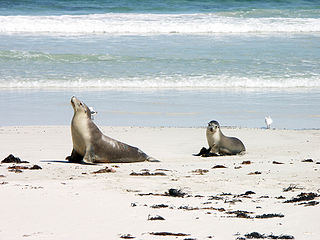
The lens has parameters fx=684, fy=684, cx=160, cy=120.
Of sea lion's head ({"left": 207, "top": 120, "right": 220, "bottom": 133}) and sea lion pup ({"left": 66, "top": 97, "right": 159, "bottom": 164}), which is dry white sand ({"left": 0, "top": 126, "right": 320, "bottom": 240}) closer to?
sea lion pup ({"left": 66, "top": 97, "right": 159, "bottom": 164})

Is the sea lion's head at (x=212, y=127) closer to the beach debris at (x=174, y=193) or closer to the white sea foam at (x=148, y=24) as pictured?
the beach debris at (x=174, y=193)

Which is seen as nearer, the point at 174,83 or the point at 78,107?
the point at 78,107

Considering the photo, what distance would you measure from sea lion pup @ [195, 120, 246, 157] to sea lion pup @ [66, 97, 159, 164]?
66.1 inches

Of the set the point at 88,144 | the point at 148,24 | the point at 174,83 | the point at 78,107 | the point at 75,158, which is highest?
the point at 148,24

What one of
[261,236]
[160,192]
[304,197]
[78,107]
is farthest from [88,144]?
[261,236]

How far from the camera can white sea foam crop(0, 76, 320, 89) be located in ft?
56.7

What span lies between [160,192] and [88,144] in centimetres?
254

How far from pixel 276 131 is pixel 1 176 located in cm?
604

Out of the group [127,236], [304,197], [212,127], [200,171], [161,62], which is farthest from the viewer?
[161,62]

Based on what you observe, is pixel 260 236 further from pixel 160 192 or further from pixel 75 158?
pixel 75 158

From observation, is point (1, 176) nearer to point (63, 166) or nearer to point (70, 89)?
point (63, 166)

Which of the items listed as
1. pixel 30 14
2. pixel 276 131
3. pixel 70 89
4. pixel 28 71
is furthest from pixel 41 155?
pixel 30 14

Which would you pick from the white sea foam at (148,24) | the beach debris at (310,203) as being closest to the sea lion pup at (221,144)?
the beach debris at (310,203)

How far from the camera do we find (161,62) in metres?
20.4
